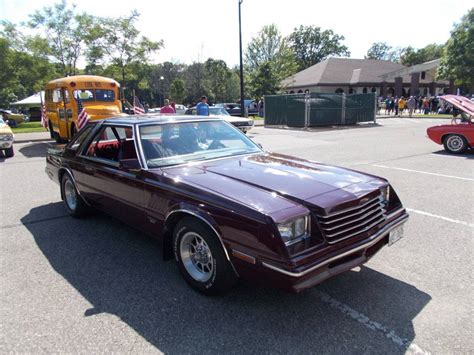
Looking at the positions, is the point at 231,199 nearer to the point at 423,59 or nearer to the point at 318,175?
the point at 318,175

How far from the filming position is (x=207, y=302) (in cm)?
303

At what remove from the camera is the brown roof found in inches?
1697

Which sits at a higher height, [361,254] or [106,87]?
[106,87]

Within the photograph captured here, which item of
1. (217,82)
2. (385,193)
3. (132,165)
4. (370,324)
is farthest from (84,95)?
(217,82)

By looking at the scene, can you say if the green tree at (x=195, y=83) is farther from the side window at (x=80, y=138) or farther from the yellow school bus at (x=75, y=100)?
the side window at (x=80, y=138)

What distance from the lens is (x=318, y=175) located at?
3.36 meters

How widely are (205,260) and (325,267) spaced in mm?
1075

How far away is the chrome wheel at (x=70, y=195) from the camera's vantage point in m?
5.20

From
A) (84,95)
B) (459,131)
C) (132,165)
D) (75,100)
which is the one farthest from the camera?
(84,95)

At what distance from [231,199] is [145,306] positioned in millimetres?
1185

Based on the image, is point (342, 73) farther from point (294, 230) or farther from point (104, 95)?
point (294, 230)

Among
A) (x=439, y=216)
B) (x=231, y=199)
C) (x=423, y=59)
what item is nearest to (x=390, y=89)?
(x=423, y=59)

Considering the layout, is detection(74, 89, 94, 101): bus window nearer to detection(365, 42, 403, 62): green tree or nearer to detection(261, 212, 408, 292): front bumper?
detection(261, 212, 408, 292): front bumper

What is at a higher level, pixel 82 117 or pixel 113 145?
pixel 82 117
